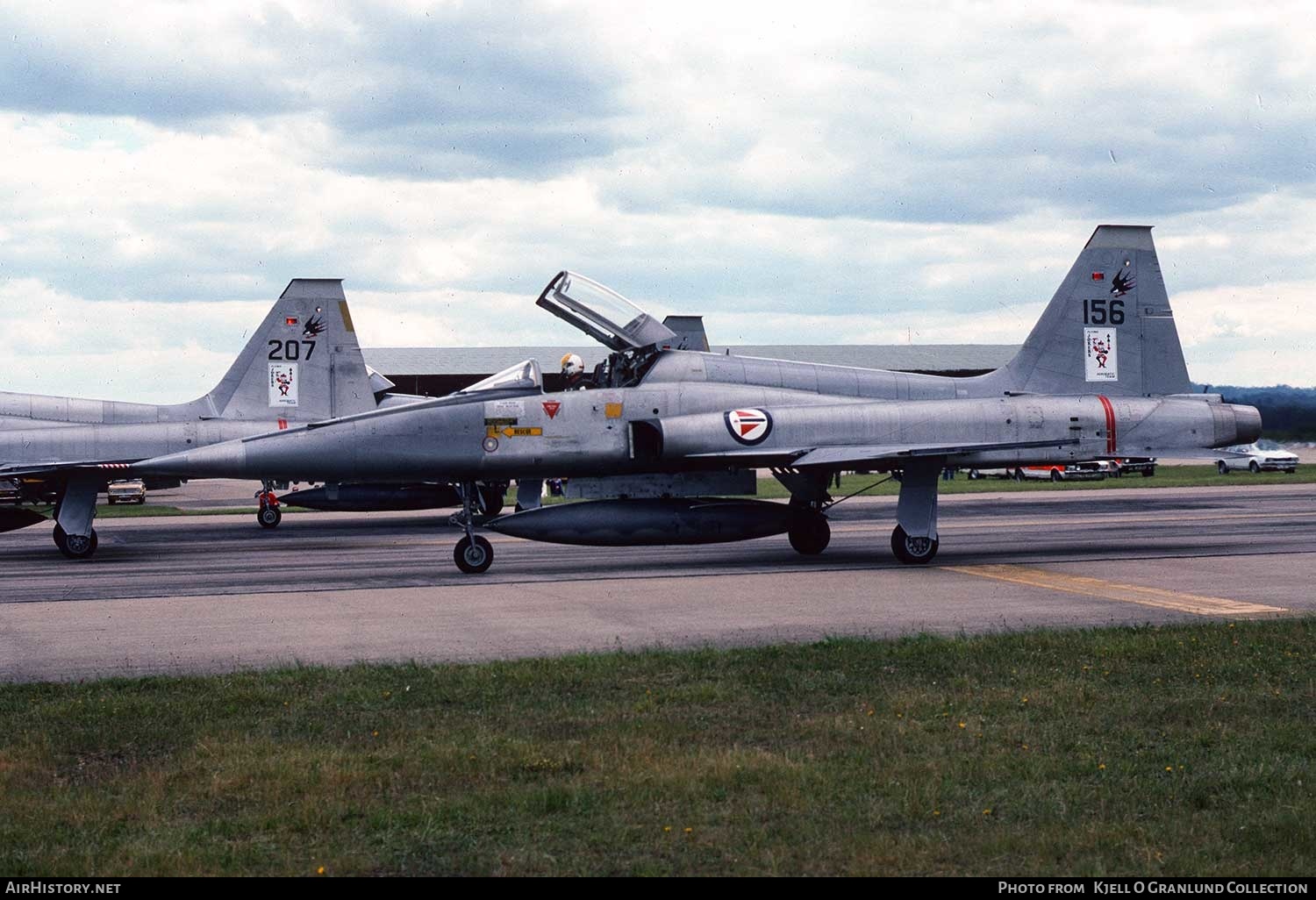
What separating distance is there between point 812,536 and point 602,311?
4839mm

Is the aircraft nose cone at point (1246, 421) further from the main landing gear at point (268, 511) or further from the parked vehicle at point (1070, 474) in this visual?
the parked vehicle at point (1070, 474)

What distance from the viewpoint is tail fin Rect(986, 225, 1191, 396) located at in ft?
70.0

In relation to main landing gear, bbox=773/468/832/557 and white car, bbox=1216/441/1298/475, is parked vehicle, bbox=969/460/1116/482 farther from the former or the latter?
main landing gear, bbox=773/468/832/557

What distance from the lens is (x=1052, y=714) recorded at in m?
8.80

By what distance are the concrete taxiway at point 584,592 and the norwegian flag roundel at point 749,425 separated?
1893 millimetres

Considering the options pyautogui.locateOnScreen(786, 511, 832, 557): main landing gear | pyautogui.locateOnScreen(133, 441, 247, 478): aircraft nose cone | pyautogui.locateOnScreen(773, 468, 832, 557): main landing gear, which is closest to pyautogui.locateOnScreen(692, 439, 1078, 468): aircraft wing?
pyautogui.locateOnScreen(773, 468, 832, 557): main landing gear

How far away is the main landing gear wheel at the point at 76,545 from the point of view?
76.5 ft

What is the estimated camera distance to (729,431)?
63.0 feet

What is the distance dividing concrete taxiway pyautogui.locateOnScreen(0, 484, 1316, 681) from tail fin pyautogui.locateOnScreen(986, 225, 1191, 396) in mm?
2756

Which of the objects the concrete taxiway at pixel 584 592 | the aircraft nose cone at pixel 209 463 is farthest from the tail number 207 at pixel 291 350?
the aircraft nose cone at pixel 209 463

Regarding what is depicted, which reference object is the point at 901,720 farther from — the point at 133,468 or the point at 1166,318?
the point at 133,468

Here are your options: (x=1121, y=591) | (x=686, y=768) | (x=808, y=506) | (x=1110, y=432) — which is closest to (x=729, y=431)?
(x=808, y=506)

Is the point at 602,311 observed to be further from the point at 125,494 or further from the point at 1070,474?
the point at 1070,474

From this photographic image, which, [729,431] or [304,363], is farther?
[304,363]
